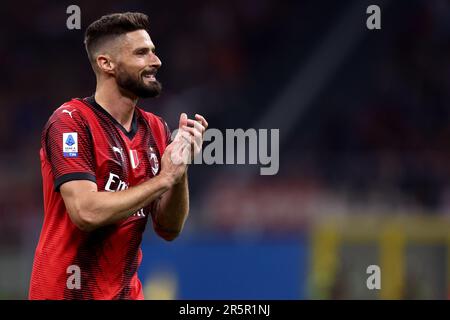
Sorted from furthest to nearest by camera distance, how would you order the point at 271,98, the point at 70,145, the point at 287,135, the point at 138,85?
the point at 271,98
the point at 287,135
the point at 138,85
the point at 70,145

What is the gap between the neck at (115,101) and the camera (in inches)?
201

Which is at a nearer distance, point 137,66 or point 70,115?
point 70,115

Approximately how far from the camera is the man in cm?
472

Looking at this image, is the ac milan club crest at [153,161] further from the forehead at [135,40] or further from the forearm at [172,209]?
the forehead at [135,40]

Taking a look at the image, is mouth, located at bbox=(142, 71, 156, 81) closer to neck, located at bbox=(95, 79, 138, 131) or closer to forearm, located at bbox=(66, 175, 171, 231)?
neck, located at bbox=(95, 79, 138, 131)

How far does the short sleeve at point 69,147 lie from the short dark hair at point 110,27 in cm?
47

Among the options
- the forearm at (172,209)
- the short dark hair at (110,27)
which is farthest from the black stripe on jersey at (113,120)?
the forearm at (172,209)

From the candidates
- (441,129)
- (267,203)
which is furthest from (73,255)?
(441,129)

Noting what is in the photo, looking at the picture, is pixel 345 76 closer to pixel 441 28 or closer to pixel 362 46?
pixel 362 46

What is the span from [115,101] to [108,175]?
0.43 m

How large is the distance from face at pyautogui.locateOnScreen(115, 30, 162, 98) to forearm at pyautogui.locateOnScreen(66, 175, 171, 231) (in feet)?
1.94

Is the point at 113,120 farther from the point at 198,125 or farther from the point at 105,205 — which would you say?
the point at 105,205

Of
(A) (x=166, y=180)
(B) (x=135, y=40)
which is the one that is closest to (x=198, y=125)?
Result: (A) (x=166, y=180)

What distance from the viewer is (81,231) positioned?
483 cm
